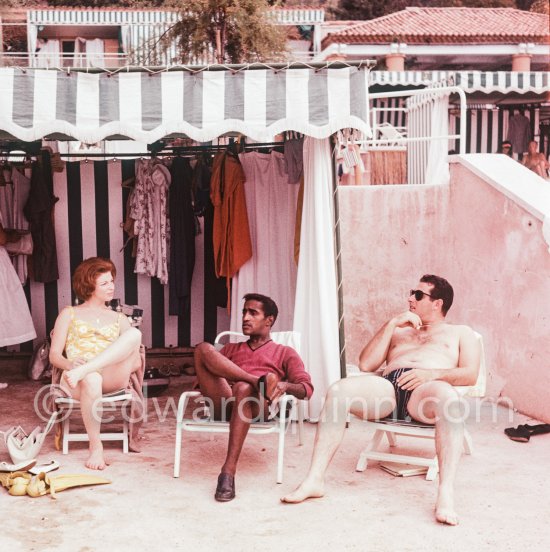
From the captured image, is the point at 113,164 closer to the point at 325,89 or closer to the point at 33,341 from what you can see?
the point at 33,341

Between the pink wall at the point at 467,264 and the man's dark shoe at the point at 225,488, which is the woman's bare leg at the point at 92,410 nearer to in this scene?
the man's dark shoe at the point at 225,488

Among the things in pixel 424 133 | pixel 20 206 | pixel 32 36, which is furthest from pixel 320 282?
pixel 32 36

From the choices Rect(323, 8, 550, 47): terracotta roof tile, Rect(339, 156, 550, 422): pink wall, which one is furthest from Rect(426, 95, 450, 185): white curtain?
Rect(323, 8, 550, 47): terracotta roof tile

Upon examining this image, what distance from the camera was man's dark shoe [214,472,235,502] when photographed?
4066 mm

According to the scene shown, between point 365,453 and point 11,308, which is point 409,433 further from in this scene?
point 11,308

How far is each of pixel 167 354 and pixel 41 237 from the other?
4.97ft

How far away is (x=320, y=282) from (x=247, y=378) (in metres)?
1.22

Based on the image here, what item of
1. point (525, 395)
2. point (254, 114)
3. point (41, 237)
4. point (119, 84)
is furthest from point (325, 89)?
point (41, 237)

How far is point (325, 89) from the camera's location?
4.77 metres

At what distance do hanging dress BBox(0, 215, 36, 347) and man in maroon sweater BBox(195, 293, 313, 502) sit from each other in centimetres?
269

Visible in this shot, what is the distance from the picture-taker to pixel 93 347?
489cm

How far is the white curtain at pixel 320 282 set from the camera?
5.34 meters

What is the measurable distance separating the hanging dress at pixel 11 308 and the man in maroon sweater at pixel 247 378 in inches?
106

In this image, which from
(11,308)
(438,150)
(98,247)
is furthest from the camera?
(438,150)
